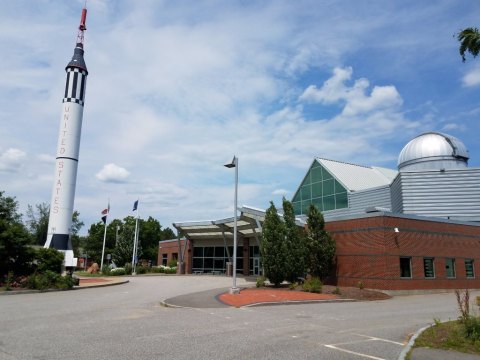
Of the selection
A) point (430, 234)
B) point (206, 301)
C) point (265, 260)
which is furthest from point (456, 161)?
point (206, 301)

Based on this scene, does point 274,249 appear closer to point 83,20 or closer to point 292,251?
point 292,251

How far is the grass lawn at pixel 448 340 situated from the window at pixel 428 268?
58.8 feet

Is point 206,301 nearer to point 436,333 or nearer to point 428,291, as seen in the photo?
point 436,333

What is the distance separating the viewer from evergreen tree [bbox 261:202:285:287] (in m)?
25.7

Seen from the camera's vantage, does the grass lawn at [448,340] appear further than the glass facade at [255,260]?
No

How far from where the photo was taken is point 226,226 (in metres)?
42.6

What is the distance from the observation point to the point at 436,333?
1023cm

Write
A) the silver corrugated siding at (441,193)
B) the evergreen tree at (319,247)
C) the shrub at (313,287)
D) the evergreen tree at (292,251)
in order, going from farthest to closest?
the silver corrugated siding at (441,193)
the evergreen tree at (319,247)
the evergreen tree at (292,251)
the shrub at (313,287)

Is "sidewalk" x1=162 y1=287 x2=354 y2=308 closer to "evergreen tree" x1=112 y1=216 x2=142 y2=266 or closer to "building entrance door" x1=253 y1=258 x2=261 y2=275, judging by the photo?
"building entrance door" x1=253 y1=258 x2=261 y2=275

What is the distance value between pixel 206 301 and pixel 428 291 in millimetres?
16449

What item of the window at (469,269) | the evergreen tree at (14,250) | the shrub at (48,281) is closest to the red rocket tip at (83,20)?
the evergreen tree at (14,250)

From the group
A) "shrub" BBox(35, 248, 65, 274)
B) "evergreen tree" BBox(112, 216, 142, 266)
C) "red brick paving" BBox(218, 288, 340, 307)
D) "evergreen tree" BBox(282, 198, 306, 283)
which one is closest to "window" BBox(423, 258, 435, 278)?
"evergreen tree" BBox(282, 198, 306, 283)

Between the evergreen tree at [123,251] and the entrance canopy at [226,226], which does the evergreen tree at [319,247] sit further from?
the evergreen tree at [123,251]

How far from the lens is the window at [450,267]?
94.6 ft
